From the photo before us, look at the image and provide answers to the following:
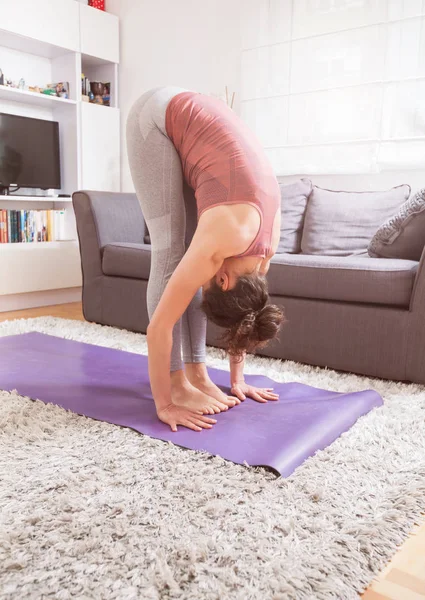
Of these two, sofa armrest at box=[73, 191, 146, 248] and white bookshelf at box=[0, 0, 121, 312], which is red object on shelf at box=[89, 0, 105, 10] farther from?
sofa armrest at box=[73, 191, 146, 248]

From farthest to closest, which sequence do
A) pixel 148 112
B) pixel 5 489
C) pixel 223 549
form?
pixel 148 112 → pixel 5 489 → pixel 223 549

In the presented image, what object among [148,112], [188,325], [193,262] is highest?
[148,112]

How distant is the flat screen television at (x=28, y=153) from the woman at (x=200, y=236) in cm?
262

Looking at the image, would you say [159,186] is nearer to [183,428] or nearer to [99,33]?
[183,428]

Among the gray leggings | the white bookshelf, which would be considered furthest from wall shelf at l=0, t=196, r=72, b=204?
the gray leggings

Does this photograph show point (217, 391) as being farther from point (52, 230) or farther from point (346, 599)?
point (52, 230)

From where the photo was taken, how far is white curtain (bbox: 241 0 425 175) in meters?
3.13

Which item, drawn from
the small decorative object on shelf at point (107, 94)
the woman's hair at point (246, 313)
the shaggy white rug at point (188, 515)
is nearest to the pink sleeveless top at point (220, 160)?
the woman's hair at point (246, 313)

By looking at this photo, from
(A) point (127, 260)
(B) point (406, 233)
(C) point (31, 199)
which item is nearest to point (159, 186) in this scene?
(B) point (406, 233)

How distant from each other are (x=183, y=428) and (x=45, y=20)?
11.9 feet

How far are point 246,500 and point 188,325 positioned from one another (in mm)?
727

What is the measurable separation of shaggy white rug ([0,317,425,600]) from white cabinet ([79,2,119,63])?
3621mm

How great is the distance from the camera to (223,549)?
3.29ft

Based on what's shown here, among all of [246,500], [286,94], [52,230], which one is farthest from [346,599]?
[52,230]
